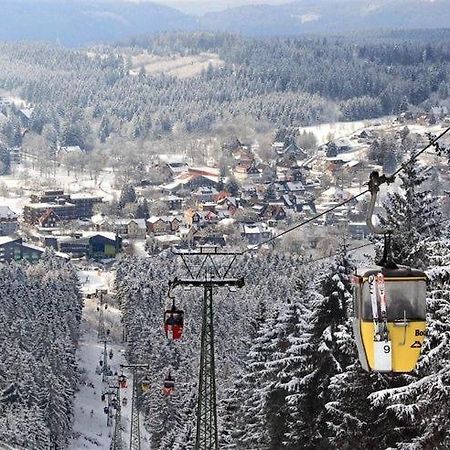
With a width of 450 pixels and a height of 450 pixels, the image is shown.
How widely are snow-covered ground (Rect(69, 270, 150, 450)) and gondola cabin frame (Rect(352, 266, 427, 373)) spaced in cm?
2723

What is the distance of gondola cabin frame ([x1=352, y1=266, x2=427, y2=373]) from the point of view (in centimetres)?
504

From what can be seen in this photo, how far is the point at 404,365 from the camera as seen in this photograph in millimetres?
5098

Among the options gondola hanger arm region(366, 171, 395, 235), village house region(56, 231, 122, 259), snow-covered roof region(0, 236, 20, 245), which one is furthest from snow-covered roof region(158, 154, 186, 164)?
gondola hanger arm region(366, 171, 395, 235)

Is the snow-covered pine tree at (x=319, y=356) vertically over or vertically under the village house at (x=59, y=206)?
over

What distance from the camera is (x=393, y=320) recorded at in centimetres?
507

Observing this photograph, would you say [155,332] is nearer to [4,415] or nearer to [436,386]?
[4,415]

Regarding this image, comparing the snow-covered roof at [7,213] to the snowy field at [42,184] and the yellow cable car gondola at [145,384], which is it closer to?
the snowy field at [42,184]

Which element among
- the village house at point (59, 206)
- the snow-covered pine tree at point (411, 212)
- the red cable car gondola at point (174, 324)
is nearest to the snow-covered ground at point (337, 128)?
the village house at point (59, 206)

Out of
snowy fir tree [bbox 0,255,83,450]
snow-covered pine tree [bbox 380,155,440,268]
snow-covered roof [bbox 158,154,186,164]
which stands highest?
snow-covered pine tree [bbox 380,155,440,268]

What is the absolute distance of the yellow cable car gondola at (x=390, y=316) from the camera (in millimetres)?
5039

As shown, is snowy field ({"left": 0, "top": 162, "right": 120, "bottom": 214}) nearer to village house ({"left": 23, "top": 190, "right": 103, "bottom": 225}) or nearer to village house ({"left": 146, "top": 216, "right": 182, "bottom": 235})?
village house ({"left": 23, "top": 190, "right": 103, "bottom": 225})

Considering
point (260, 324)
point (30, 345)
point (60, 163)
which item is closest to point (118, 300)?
point (30, 345)

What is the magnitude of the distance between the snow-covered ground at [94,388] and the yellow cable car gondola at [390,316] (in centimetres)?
2723

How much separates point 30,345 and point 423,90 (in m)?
131
